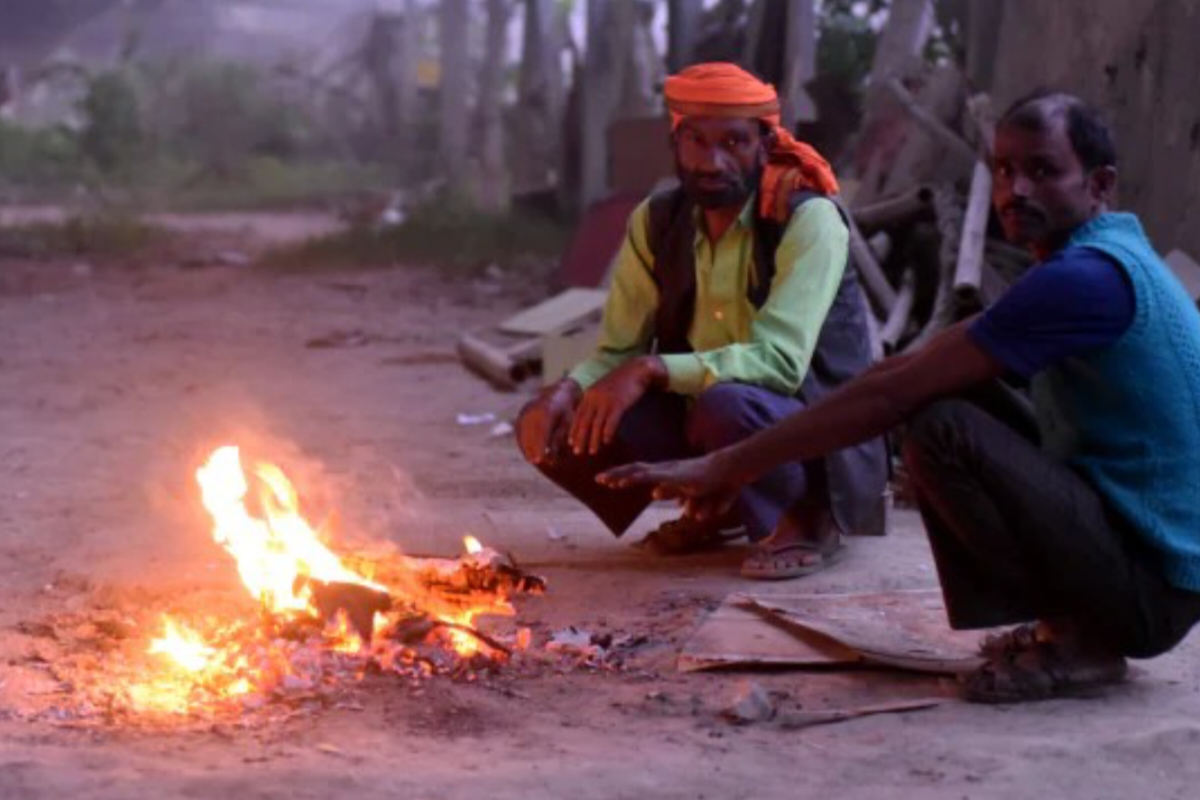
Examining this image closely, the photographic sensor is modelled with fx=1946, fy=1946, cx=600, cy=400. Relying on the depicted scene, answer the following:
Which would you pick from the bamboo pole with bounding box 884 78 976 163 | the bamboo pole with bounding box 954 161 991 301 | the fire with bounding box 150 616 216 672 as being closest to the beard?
the fire with bounding box 150 616 216 672

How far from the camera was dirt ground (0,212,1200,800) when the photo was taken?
142 inches

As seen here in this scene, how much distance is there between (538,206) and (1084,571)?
12.1 m

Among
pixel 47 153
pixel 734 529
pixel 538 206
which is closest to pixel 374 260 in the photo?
→ pixel 538 206

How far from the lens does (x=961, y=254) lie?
765 cm

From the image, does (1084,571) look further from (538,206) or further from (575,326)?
(538,206)

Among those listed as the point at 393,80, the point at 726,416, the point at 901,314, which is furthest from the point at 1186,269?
the point at 393,80

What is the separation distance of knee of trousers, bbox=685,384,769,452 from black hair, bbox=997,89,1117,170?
4.29ft

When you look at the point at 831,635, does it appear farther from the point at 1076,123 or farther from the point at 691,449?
the point at 1076,123

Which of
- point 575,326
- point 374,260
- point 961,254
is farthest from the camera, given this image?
point 374,260

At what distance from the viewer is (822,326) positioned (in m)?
5.40

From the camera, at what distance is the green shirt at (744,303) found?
5.12 metres

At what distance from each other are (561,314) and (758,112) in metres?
5.10

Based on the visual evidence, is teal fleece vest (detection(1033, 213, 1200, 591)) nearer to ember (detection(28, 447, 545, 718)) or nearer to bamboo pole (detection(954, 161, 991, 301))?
ember (detection(28, 447, 545, 718))

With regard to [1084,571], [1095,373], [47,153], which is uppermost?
[1095,373]
